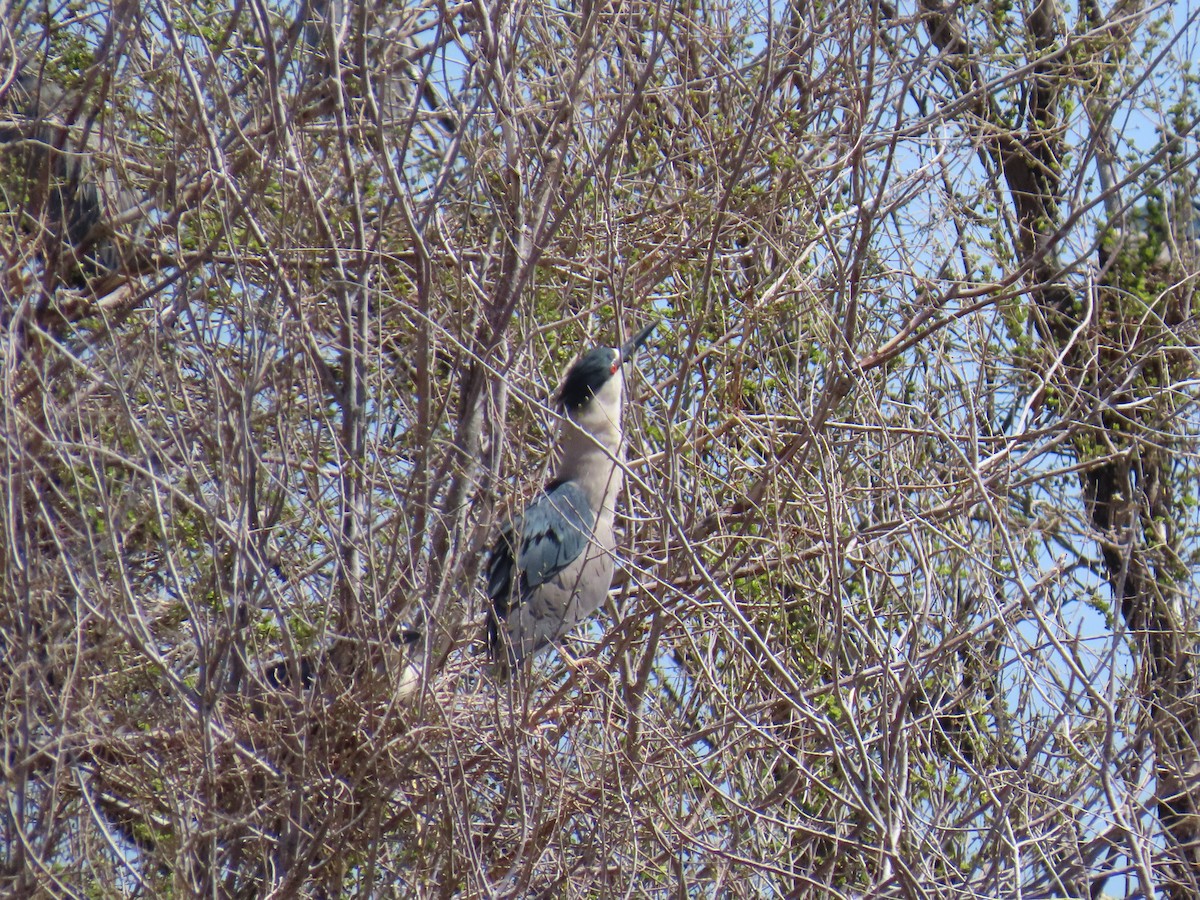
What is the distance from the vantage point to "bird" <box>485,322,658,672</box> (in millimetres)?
5312

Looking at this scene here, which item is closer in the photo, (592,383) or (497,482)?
(497,482)

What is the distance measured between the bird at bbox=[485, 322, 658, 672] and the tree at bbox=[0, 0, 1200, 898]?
0.18 meters

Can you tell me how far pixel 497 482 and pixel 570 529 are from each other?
134 cm

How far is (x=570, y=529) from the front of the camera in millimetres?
5742

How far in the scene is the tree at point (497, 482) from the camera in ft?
12.8

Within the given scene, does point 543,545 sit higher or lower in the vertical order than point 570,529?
lower

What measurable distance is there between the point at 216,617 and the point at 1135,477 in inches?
213

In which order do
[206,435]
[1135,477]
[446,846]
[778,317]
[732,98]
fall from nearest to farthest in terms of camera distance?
1. [446,846]
2. [206,435]
3. [732,98]
4. [778,317]
5. [1135,477]

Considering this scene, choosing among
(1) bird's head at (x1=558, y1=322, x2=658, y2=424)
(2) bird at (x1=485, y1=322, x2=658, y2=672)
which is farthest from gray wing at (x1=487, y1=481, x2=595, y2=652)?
(1) bird's head at (x1=558, y1=322, x2=658, y2=424)

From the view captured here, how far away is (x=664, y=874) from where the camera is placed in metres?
4.32

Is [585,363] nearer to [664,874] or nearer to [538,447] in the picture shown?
[538,447]

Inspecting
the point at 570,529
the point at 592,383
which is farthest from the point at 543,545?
the point at 592,383

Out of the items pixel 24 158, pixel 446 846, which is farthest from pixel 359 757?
pixel 24 158

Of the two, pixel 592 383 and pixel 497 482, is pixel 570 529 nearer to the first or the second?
pixel 592 383
